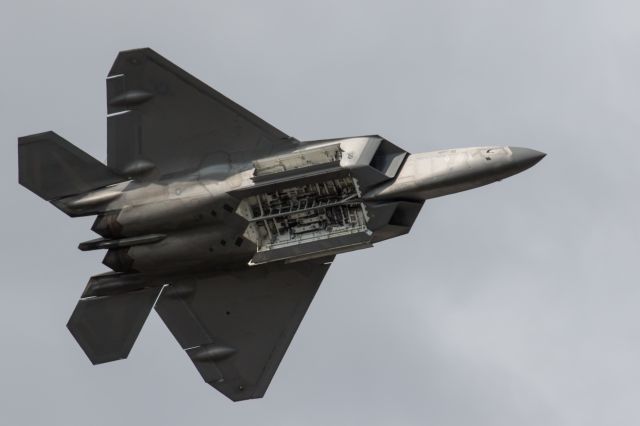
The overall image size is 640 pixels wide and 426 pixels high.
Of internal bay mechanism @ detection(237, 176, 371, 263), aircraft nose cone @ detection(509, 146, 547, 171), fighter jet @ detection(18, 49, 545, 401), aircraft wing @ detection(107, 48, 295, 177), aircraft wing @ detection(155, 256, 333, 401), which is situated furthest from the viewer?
aircraft wing @ detection(155, 256, 333, 401)

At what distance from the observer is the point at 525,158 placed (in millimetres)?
34656

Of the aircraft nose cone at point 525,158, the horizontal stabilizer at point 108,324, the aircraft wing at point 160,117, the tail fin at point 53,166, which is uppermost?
the aircraft nose cone at point 525,158

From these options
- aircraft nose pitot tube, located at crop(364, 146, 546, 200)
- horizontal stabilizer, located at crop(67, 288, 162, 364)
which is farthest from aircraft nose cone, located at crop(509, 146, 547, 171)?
horizontal stabilizer, located at crop(67, 288, 162, 364)

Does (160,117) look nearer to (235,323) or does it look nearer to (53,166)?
(53,166)

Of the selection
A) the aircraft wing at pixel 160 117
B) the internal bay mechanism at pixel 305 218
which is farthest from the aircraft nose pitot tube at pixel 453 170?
the aircraft wing at pixel 160 117

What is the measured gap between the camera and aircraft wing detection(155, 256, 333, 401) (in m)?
38.0

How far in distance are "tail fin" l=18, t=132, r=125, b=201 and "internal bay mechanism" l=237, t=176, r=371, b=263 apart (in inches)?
150

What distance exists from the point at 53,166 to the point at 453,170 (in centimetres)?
872

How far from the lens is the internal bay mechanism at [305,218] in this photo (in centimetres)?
3528

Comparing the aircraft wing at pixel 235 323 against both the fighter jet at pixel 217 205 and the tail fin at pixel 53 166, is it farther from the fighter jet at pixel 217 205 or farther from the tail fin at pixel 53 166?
the tail fin at pixel 53 166

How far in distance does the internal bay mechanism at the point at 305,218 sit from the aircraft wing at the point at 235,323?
212 centimetres

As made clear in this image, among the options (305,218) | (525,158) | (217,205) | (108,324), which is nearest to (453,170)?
(525,158)

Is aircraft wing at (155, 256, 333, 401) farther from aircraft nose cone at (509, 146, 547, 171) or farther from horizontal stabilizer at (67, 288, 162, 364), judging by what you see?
aircraft nose cone at (509, 146, 547, 171)

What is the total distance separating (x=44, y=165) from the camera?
37562mm
